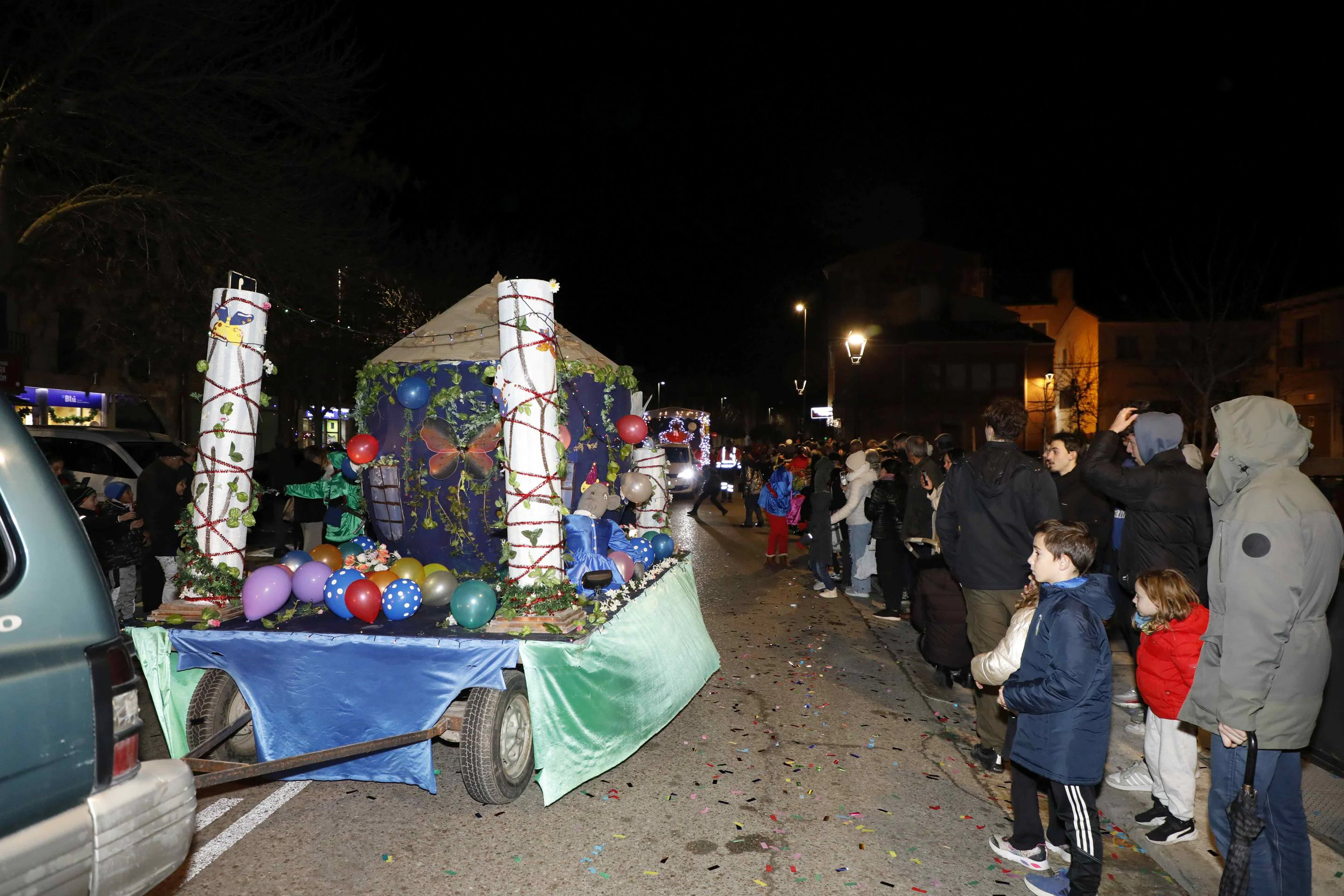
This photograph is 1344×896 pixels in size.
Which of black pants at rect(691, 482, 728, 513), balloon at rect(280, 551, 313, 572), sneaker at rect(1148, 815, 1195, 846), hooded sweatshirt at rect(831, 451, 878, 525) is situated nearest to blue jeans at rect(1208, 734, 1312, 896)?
sneaker at rect(1148, 815, 1195, 846)

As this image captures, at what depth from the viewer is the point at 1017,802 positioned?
12.5 ft

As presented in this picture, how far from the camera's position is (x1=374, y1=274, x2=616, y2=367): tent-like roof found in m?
5.90

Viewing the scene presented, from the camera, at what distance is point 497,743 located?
4215 millimetres

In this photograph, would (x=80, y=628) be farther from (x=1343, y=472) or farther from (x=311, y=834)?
(x=1343, y=472)

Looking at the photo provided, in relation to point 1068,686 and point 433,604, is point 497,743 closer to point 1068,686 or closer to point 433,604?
point 433,604

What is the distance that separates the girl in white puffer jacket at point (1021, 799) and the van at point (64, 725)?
10.3 feet

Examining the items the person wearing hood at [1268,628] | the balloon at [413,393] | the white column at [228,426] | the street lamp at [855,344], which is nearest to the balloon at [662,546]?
the balloon at [413,393]

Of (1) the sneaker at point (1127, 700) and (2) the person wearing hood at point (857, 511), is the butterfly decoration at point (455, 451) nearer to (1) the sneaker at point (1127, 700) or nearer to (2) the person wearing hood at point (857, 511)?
(1) the sneaker at point (1127, 700)

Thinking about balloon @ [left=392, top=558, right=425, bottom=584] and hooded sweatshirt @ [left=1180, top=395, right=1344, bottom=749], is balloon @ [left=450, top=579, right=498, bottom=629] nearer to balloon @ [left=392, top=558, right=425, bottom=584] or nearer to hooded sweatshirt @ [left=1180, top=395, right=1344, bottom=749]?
balloon @ [left=392, top=558, right=425, bottom=584]

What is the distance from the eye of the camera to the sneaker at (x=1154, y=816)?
4191 millimetres

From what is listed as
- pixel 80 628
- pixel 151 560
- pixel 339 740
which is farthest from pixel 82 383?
pixel 80 628

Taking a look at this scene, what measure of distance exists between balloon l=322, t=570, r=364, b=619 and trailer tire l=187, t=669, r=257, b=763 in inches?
25.8

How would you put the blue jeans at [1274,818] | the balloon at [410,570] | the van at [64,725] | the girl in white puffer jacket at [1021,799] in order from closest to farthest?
the van at [64,725] → the blue jeans at [1274,818] → the girl in white puffer jacket at [1021,799] → the balloon at [410,570]

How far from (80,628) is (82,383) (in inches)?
1132
